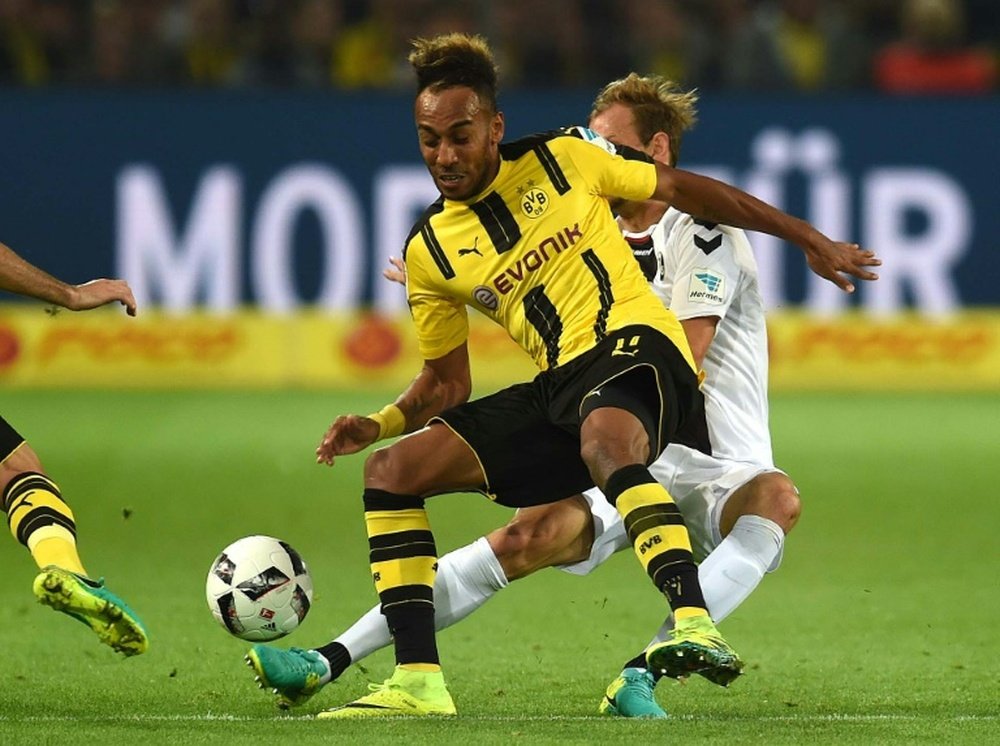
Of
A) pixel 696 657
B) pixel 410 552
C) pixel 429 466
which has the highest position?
pixel 429 466

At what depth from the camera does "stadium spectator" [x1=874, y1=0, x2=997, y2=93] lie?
14.8 m

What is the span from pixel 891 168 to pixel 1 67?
6741 mm

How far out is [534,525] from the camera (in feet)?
19.5

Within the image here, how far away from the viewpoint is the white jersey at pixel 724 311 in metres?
5.93

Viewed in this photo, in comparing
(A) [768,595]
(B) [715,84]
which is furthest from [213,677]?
(B) [715,84]

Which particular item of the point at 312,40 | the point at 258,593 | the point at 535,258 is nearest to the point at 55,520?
the point at 258,593

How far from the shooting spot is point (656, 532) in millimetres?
4984

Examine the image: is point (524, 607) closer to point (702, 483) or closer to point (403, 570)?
point (702, 483)

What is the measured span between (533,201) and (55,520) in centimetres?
160

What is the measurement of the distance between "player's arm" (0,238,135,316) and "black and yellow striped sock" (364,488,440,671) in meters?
0.91

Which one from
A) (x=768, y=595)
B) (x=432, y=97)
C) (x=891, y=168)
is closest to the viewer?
(x=432, y=97)

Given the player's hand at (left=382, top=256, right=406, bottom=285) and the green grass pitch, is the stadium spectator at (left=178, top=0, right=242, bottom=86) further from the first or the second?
the player's hand at (left=382, top=256, right=406, bottom=285)

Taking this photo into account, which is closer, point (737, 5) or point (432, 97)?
point (432, 97)

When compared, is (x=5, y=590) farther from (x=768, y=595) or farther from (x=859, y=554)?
(x=859, y=554)
